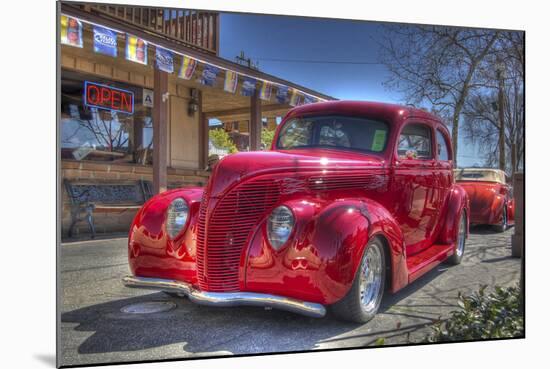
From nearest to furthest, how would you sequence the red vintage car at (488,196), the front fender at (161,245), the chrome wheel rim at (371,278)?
1. the chrome wheel rim at (371,278)
2. the front fender at (161,245)
3. the red vintage car at (488,196)

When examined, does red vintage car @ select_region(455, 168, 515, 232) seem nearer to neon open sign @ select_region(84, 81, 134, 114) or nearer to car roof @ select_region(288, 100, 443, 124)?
car roof @ select_region(288, 100, 443, 124)

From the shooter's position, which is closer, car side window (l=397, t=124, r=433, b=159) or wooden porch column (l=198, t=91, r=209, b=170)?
wooden porch column (l=198, t=91, r=209, b=170)

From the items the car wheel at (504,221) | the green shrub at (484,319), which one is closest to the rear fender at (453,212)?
the car wheel at (504,221)

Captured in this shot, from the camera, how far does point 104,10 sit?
287 cm

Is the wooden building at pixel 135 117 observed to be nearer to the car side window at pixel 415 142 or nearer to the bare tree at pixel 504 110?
the car side window at pixel 415 142

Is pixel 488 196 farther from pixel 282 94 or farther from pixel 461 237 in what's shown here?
pixel 282 94

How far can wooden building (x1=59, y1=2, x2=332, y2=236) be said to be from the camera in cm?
279

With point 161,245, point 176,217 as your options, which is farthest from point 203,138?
point 161,245

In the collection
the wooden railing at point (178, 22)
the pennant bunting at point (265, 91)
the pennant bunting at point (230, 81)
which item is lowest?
the pennant bunting at point (265, 91)

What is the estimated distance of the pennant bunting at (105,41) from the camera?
305cm

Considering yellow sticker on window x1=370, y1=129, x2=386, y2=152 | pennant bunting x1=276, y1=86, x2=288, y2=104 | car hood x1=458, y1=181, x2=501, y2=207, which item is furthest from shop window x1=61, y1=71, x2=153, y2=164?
car hood x1=458, y1=181, x2=501, y2=207

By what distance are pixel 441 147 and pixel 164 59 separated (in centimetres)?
222

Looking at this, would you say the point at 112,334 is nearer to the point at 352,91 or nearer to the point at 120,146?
the point at 120,146

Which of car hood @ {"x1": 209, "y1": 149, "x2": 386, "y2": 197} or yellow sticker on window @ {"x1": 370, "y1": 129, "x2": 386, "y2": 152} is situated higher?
yellow sticker on window @ {"x1": 370, "y1": 129, "x2": 386, "y2": 152}
